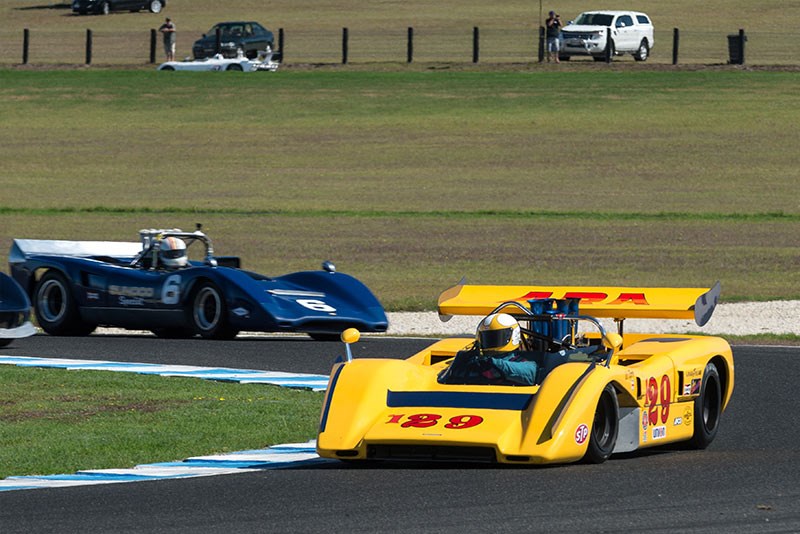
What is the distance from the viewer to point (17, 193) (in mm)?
38094

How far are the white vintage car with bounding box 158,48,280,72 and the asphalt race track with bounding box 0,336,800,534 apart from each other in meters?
50.0

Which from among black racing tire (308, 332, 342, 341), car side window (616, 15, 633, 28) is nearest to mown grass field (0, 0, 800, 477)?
car side window (616, 15, 633, 28)

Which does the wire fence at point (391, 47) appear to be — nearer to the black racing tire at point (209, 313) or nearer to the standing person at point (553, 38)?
the standing person at point (553, 38)

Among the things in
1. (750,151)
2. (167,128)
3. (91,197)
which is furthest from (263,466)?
(167,128)

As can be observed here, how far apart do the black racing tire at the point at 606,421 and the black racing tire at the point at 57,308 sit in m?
10.2

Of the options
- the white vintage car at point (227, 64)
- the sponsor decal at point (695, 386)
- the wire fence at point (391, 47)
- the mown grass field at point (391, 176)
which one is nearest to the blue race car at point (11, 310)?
the mown grass field at point (391, 176)

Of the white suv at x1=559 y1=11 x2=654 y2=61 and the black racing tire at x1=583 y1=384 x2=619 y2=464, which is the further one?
the white suv at x1=559 y1=11 x2=654 y2=61

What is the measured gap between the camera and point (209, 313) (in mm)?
18469

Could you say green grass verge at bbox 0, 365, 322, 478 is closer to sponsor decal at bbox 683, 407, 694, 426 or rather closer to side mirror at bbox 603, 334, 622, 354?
side mirror at bbox 603, 334, 622, 354

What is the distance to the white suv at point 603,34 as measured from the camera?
195 ft

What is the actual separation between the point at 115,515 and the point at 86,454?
2330mm

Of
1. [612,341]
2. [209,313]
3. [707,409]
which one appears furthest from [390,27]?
[612,341]

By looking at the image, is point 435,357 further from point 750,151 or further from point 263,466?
point 750,151

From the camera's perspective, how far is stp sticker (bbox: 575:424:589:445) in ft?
32.1
